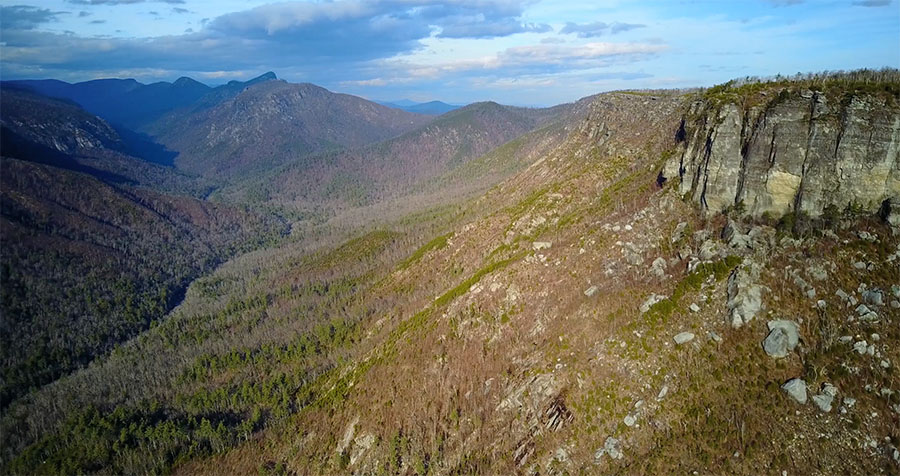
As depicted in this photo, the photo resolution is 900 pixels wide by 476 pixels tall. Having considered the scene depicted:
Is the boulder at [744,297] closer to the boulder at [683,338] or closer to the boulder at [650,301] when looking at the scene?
the boulder at [683,338]

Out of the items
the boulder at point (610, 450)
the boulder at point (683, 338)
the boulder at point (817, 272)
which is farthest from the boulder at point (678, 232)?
the boulder at point (610, 450)

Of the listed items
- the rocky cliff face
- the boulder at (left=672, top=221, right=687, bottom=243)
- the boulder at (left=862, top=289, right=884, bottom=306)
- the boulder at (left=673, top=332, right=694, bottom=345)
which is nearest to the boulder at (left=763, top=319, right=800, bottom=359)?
the boulder at (left=862, top=289, right=884, bottom=306)

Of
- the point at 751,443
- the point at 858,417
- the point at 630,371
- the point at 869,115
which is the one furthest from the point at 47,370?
the point at 869,115

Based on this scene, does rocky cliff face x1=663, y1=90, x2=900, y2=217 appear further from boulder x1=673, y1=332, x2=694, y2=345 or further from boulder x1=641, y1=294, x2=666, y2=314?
boulder x1=673, y1=332, x2=694, y2=345

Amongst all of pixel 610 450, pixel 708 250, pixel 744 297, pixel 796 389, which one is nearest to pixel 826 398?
pixel 796 389

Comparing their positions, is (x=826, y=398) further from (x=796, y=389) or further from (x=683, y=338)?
(x=683, y=338)

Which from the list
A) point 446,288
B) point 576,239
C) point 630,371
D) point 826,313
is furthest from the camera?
point 446,288

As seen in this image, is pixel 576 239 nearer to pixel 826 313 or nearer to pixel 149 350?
pixel 826 313
